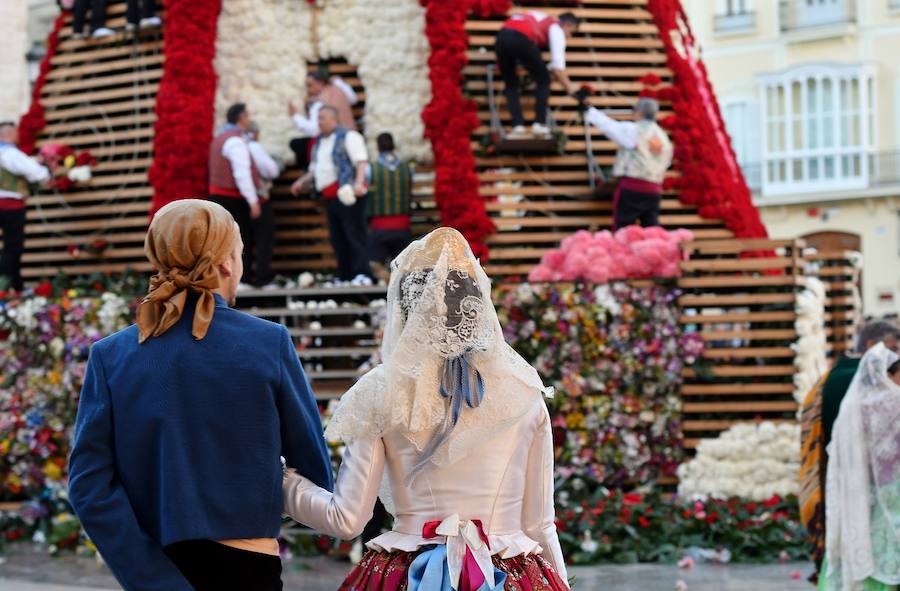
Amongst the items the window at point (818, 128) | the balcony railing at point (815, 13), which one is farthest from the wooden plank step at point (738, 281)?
the balcony railing at point (815, 13)

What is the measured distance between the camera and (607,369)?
463 inches

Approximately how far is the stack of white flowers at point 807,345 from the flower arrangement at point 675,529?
1.08 meters

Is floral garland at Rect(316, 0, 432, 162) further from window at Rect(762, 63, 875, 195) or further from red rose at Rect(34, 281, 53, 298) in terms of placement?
window at Rect(762, 63, 875, 195)

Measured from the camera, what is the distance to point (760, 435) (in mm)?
11594

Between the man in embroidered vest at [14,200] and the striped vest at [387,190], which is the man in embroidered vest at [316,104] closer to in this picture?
the striped vest at [387,190]

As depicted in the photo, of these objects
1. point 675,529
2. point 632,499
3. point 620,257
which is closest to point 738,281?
point 620,257

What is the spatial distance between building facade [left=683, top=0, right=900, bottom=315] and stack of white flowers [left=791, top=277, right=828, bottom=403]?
21113 mm

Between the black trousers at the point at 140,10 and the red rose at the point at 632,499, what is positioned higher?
the black trousers at the point at 140,10

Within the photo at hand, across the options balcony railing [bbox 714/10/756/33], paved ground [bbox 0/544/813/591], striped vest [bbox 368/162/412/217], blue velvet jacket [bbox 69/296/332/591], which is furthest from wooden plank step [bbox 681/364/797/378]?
balcony railing [bbox 714/10/756/33]

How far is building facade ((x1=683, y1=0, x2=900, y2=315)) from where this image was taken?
3322cm

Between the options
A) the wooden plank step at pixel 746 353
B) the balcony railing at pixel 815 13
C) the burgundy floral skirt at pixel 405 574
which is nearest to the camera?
the burgundy floral skirt at pixel 405 574

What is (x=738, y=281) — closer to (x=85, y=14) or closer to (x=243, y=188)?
(x=243, y=188)

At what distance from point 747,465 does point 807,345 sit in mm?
1167

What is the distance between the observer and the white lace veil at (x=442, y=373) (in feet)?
13.3
